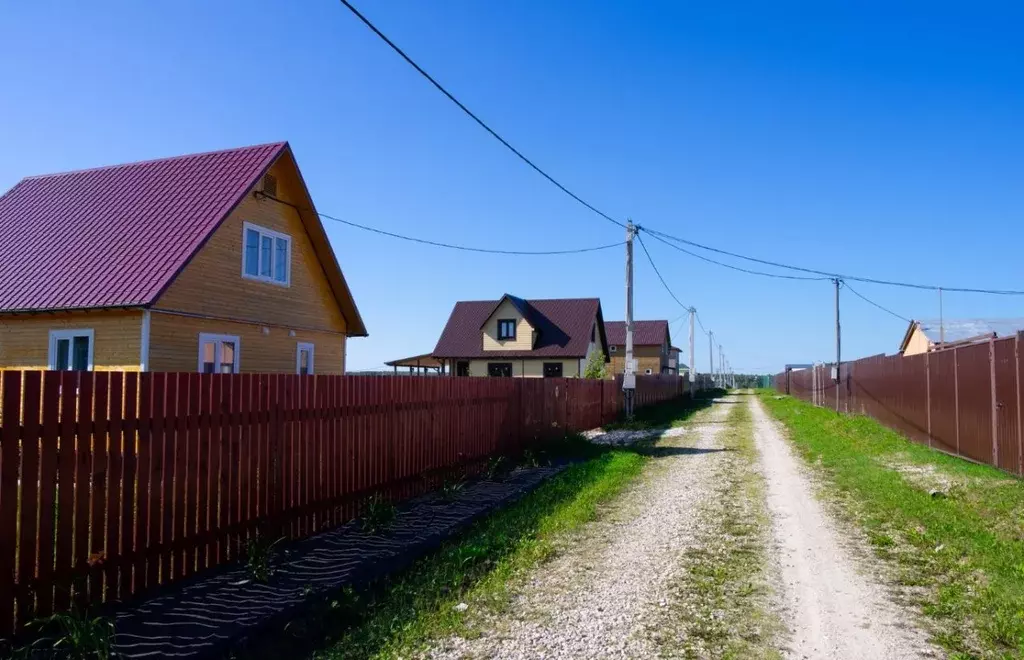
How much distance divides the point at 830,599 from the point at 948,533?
8.77 feet

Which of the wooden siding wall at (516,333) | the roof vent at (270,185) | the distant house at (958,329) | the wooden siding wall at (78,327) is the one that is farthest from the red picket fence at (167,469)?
the wooden siding wall at (516,333)

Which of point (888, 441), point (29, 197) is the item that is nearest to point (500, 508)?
point (888, 441)

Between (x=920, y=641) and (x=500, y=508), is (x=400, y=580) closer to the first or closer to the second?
(x=500, y=508)

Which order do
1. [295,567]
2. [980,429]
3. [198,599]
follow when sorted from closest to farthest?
[198,599], [295,567], [980,429]

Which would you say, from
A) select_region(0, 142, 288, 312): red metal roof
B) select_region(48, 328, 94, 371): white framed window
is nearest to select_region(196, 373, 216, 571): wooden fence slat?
select_region(0, 142, 288, 312): red metal roof

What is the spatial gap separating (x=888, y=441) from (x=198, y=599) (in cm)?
1538

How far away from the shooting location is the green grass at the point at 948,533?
4.67m

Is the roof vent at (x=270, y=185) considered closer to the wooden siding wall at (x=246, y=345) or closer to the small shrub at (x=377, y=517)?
the wooden siding wall at (x=246, y=345)

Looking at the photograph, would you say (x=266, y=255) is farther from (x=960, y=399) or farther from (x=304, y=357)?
(x=960, y=399)

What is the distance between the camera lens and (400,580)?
5734 millimetres

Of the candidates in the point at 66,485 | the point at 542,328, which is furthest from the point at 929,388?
the point at 542,328

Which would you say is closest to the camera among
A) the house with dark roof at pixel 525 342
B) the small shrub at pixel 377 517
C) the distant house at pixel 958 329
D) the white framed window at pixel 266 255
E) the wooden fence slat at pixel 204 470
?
the wooden fence slat at pixel 204 470

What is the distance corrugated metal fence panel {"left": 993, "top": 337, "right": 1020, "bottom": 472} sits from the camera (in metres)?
9.91

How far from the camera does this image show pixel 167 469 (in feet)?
17.0
